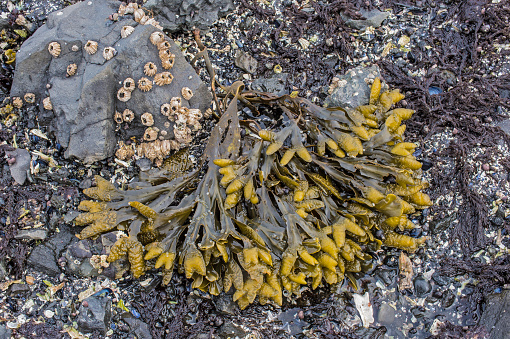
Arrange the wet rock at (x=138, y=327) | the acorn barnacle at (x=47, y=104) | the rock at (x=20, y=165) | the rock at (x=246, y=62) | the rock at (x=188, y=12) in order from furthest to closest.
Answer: the rock at (x=246, y=62) < the rock at (x=188, y=12) < the rock at (x=20, y=165) < the acorn barnacle at (x=47, y=104) < the wet rock at (x=138, y=327)

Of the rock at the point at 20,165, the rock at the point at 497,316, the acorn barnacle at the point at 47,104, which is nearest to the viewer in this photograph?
the rock at the point at 497,316

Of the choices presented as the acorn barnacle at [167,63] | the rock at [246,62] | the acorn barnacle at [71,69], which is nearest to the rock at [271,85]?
the rock at [246,62]

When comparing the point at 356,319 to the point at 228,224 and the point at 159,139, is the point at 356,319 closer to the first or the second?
the point at 228,224

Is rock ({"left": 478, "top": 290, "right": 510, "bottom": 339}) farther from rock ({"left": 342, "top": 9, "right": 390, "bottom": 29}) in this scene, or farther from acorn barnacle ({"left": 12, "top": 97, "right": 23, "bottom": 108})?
acorn barnacle ({"left": 12, "top": 97, "right": 23, "bottom": 108})

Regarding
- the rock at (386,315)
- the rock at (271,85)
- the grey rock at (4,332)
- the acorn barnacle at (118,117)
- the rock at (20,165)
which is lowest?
the grey rock at (4,332)

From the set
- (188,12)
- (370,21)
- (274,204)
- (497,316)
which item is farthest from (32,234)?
(497,316)

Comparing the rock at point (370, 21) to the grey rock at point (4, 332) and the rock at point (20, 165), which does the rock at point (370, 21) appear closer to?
the rock at point (20, 165)
